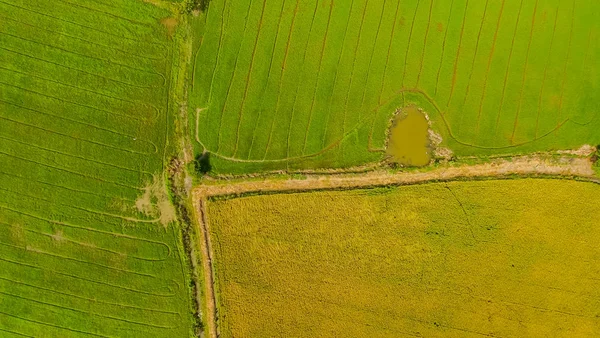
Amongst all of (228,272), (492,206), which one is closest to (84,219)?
(228,272)

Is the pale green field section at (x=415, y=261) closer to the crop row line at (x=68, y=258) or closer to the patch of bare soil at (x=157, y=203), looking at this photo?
the patch of bare soil at (x=157, y=203)

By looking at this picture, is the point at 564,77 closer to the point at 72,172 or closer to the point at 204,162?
the point at 204,162

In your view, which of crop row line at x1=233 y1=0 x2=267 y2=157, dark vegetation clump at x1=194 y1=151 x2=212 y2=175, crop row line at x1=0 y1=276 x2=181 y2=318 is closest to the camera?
dark vegetation clump at x1=194 y1=151 x2=212 y2=175

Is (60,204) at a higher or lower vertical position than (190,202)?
lower

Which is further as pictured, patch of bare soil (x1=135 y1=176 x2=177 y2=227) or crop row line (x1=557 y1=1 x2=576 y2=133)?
crop row line (x1=557 y1=1 x2=576 y2=133)

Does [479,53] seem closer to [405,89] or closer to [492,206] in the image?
[405,89]

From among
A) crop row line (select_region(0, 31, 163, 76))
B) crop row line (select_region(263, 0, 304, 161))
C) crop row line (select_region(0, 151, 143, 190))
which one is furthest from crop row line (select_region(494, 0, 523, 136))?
crop row line (select_region(0, 151, 143, 190))

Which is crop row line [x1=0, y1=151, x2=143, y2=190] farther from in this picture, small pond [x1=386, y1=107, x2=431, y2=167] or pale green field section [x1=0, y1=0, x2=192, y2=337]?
small pond [x1=386, y1=107, x2=431, y2=167]

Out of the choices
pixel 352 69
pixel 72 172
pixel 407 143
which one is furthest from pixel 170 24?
pixel 407 143
